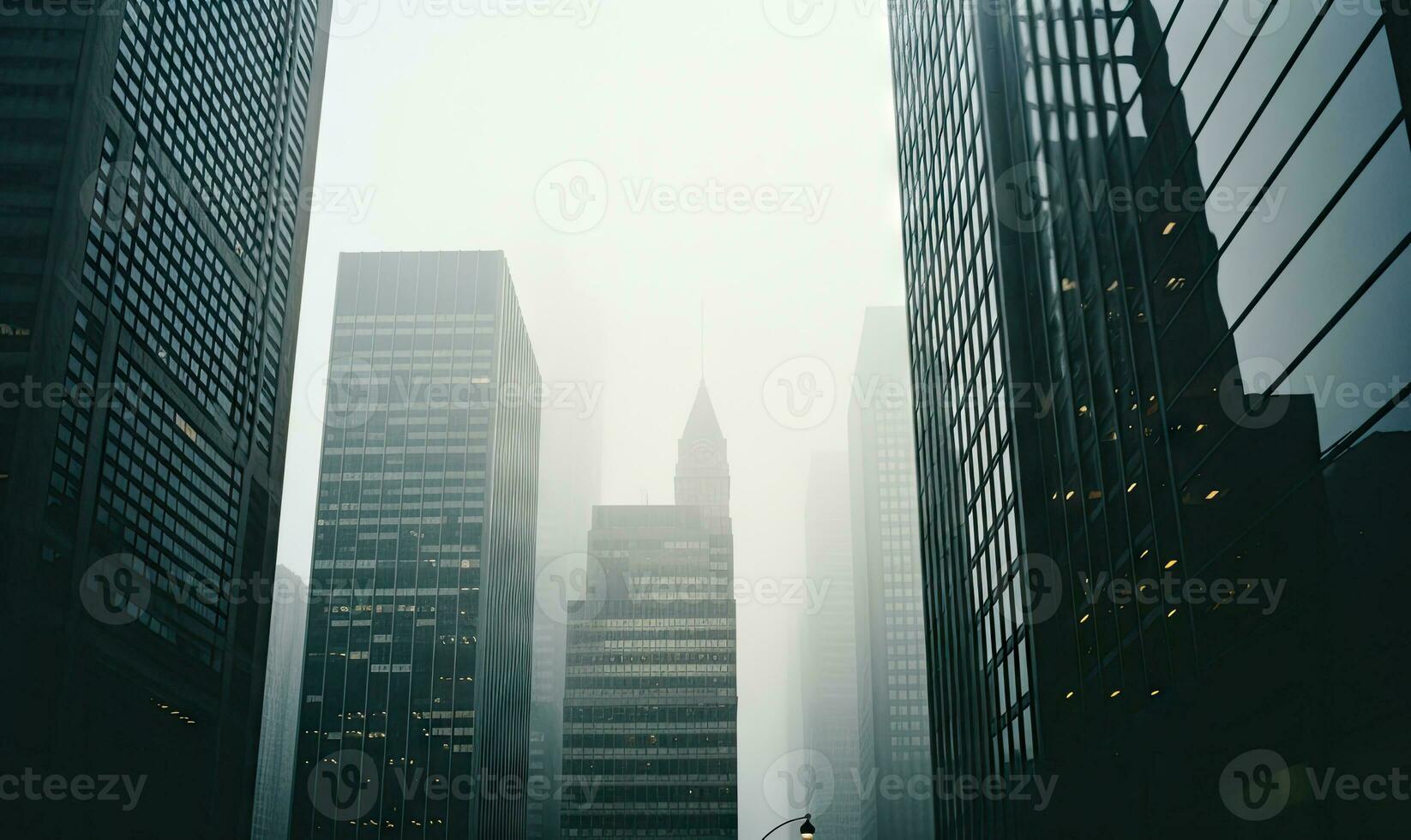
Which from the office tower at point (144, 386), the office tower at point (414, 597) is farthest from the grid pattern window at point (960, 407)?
the office tower at point (414, 597)

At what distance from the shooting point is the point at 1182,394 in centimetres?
2533

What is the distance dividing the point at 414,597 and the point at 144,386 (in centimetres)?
12140

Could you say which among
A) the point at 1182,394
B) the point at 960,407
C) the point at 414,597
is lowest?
the point at 1182,394

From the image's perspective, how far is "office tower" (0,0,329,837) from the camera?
5119cm

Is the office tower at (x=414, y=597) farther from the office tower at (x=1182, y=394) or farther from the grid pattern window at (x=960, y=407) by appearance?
the office tower at (x=1182, y=394)

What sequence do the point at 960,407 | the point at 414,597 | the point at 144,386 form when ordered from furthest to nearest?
the point at 414,597
the point at 144,386
the point at 960,407

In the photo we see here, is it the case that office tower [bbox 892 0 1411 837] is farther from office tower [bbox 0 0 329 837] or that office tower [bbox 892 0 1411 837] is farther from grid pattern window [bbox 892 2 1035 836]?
office tower [bbox 0 0 329 837]

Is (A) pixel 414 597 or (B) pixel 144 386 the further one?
(A) pixel 414 597

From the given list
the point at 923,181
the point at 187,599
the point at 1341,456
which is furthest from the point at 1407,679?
the point at 187,599

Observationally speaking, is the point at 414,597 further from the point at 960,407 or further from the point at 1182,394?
the point at 1182,394

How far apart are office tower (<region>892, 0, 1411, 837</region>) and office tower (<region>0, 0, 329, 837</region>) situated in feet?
131

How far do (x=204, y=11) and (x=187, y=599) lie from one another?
33.3 meters

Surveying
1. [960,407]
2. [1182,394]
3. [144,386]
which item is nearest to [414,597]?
[144,386]

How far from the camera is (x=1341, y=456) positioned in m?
18.1
